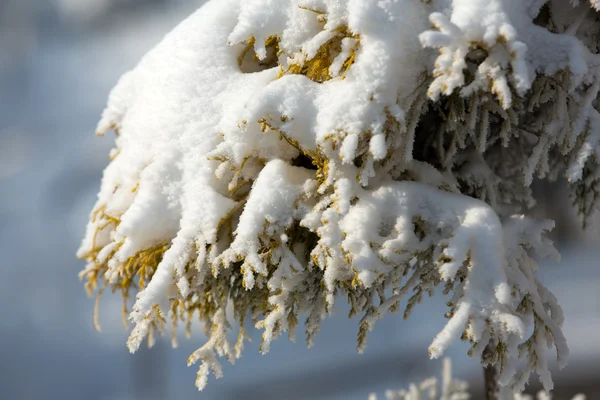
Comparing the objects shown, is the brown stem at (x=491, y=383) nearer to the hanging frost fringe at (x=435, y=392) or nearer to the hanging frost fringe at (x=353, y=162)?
the hanging frost fringe at (x=435, y=392)

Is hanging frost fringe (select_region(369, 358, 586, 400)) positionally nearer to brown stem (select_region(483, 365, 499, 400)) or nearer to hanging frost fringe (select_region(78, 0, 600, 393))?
brown stem (select_region(483, 365, 499, 400))

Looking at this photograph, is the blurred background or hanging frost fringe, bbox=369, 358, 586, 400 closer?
hanging frost fringe, bbox=369, 358, 586, 400

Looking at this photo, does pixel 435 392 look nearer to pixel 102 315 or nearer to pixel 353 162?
pixel 353 162

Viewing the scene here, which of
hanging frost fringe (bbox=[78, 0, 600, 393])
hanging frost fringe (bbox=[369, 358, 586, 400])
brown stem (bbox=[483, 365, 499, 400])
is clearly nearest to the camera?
hanging frost fringe (bbox=[78, 0, 600, 393])

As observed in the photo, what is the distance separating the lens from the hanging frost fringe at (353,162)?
57.5 inches

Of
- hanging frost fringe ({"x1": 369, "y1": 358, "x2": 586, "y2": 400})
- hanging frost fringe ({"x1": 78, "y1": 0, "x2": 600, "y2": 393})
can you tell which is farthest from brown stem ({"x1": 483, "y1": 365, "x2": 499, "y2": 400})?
hanging frost fringe ({"x1": 78, "y1": 0, "x2": 600, "y2": 393})

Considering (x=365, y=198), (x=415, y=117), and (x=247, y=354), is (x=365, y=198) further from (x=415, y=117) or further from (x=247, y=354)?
(x=247, y=354)

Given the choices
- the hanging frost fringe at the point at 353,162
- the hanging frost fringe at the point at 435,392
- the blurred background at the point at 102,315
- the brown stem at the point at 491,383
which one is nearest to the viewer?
the hanging frost fringe at the point at 353,162

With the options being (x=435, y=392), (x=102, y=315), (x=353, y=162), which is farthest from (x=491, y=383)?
(x=102, y=315)

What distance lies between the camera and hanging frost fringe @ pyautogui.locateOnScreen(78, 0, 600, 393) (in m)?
1.46

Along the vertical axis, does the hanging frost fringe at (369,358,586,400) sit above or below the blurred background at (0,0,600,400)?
above

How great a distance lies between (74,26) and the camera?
1592cm

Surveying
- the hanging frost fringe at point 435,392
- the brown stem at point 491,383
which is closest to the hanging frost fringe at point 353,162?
the brown stem at point 491,383

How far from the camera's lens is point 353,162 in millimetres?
1565
